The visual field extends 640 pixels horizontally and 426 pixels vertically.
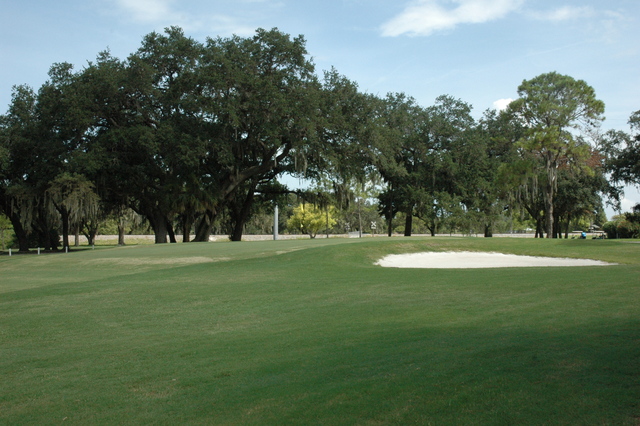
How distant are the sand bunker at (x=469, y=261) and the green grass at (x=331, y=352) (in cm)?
761

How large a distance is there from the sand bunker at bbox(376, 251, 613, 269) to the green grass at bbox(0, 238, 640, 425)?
300 inches

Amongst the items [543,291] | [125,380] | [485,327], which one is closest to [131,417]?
[125,380]

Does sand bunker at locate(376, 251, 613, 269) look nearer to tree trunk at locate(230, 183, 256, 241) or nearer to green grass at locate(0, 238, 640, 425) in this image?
green grass at locate(0, 238, 640, 425)

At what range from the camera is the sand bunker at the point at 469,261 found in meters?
21.8

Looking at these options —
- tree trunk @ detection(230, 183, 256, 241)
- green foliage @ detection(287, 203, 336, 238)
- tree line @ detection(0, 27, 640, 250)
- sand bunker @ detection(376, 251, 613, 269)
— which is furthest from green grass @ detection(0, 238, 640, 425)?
green foliage @ detection(287, 203, 336, 238)

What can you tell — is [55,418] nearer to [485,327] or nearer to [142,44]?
[485,327]

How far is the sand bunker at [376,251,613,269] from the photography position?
21.8 meters

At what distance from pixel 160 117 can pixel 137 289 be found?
90.6 feet

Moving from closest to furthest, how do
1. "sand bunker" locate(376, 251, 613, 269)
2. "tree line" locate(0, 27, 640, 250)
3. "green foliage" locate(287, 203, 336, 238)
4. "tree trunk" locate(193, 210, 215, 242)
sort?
"sand bunker" locate(376, 251, 613, 269) < "tree line" locate(0, 27, 640, 250) < "tree trunk" locate(193, 210, 215, 242) < "green foliage" locate(287, 203, 336, 238)

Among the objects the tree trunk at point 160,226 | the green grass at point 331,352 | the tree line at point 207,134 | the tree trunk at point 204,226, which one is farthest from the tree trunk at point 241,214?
the green grass at point 331,352

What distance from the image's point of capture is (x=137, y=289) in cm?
1391

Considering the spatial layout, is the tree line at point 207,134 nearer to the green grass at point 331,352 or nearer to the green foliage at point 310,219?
the green grass at point 331,352

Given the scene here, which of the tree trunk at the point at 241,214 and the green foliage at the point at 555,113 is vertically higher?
the green foliage at the point at 555,113

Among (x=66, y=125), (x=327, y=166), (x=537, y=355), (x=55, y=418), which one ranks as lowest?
(x=55, y=418)
